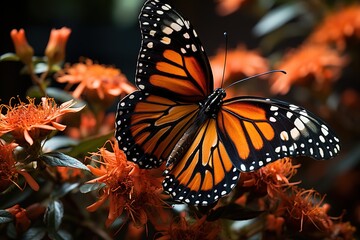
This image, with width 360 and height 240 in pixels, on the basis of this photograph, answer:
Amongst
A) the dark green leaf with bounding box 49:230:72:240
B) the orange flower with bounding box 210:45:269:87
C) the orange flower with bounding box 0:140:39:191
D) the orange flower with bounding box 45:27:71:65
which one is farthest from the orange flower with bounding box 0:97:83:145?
the orange flower with bounding box 210:45:269:87

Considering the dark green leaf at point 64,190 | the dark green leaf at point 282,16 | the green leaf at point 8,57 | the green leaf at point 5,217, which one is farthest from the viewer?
the dark green leaf at point 282,16

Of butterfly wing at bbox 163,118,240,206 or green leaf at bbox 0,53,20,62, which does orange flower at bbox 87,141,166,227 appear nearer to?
butterfly wing at bbox 163,118,240,206

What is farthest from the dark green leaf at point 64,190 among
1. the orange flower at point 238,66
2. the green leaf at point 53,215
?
the orange flower at point 238,66

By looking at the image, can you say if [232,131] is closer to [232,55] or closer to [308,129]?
[308,129]

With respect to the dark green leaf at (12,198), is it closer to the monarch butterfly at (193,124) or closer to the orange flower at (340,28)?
the monarch butterfly at (193,124)

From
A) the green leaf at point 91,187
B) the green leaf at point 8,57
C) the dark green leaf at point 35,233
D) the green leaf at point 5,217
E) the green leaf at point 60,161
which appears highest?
the green leaf at point 8,57

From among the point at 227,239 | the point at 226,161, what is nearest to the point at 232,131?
the point at 226,161
